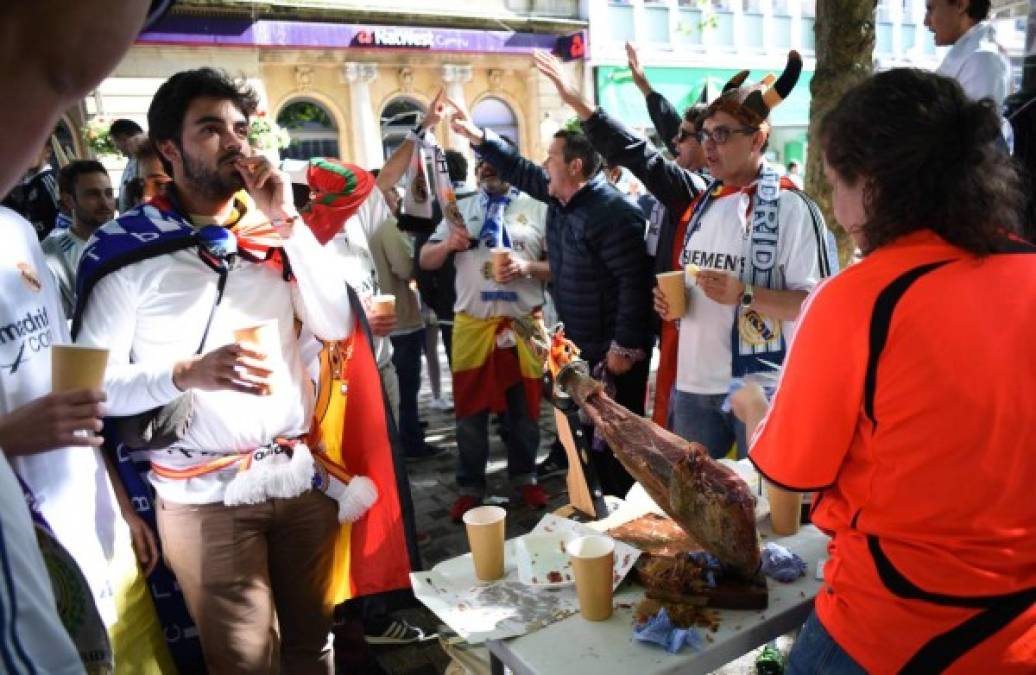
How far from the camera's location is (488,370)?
4.70 m

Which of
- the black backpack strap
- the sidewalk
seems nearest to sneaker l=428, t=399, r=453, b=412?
the sidewalk

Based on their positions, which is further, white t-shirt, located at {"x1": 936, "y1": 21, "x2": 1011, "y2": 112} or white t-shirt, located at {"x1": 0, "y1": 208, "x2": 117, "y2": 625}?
white t-shirt, located at {"x1": 936, "y1": 21, "x2": 1011, "y2": 112}

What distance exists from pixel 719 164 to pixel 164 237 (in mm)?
2237

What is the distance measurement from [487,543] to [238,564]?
34.4 inches

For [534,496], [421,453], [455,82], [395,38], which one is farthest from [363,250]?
[455,82]

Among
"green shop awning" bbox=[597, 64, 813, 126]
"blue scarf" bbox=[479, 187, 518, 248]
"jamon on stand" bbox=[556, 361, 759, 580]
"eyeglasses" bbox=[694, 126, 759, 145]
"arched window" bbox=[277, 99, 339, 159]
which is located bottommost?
"jamon on stand" bbox=[556, 361, 759, 580]

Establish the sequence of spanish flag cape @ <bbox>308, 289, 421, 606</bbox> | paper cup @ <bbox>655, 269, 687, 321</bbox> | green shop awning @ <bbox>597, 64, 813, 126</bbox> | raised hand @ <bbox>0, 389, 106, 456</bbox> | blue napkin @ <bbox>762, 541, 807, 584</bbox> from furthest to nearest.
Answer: green shop awning @ <bbox>597, 64, 813, 126</bbox>, paper cup @ <bbox>655, 269, 687, 321</bbox>, spanish flag cape @ <bbox>308, 289, 421, 606</bbox>, blue napkin @ <bbox>762, 541, 807, 584</bbox>, raised hand @ <bbox>0, 389, 106, 456</bbox>

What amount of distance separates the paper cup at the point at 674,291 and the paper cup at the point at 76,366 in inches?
81.4

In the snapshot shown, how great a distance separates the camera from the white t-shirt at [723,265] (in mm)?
2902

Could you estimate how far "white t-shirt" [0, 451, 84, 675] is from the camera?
26.3 inches

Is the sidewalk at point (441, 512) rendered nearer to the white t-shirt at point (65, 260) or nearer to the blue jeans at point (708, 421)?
the blue jeans at point (708, 421)

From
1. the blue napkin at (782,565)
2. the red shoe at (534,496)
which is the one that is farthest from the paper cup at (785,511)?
the red shoe at (534,496)

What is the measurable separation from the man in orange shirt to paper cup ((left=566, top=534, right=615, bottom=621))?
48 centimetres

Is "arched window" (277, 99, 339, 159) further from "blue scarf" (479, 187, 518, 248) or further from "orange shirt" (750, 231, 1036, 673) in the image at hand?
"orange shirt" (750, 231, 1036, 673)
